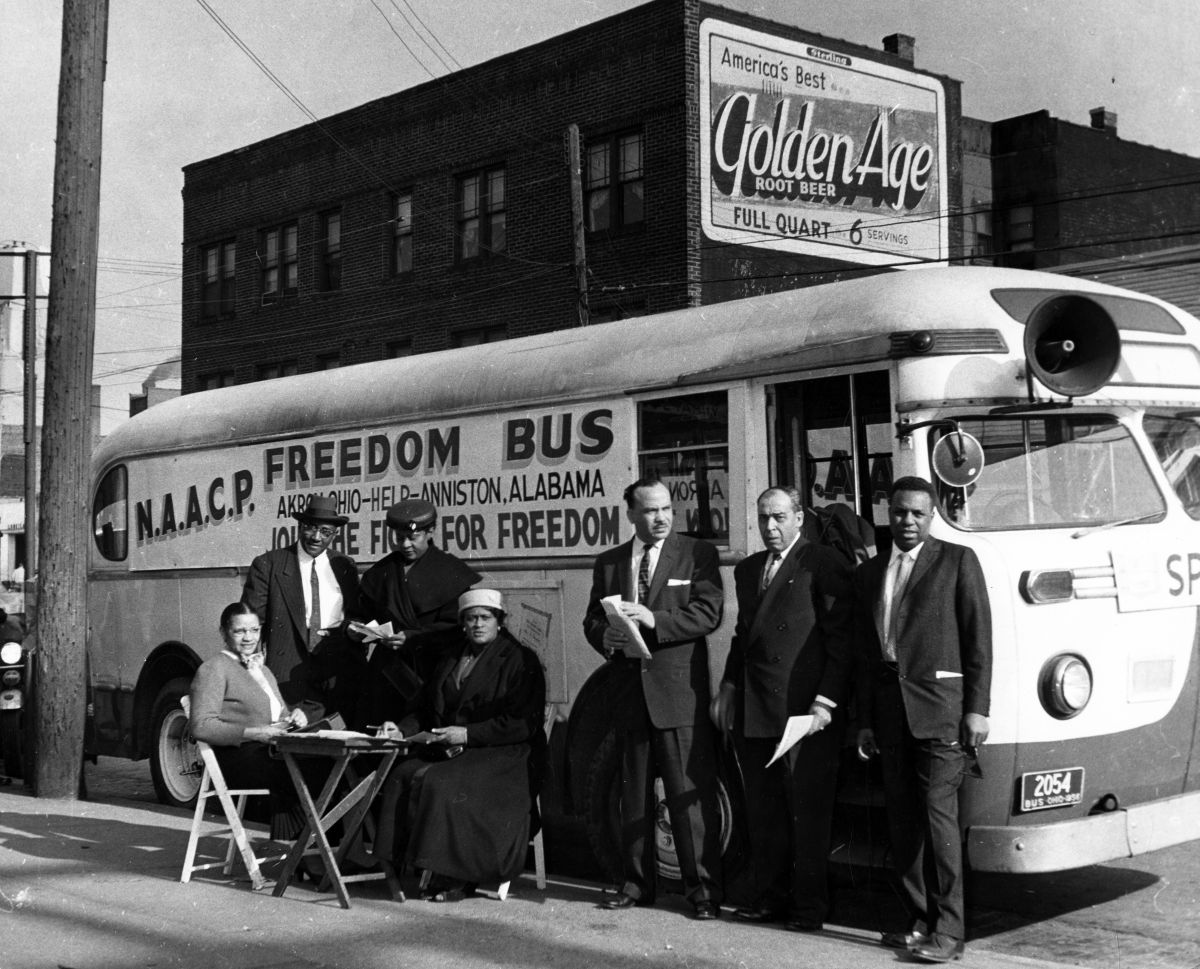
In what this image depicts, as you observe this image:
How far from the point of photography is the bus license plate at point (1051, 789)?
6.11 meters

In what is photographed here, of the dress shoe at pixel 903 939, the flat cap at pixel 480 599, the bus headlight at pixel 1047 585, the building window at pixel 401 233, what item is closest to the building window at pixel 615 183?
the building window at pixel 401 233

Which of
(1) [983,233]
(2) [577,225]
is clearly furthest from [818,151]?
(1) [983,233]

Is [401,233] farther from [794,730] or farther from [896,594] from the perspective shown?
[896,594]

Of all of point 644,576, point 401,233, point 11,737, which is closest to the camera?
point 644,576

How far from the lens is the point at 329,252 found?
30.1 metres

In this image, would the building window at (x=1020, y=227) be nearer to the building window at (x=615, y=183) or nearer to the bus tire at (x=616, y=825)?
the building window at (x=615, y=183)

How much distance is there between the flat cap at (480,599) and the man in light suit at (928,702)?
194 centimetres

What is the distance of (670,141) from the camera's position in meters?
23.3

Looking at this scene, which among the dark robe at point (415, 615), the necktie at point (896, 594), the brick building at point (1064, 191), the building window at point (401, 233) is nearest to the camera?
the necktie at point (896, 594)

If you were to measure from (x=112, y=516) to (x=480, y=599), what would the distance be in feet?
18.3

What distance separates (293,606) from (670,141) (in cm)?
1603

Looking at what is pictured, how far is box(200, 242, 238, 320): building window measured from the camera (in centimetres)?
3256

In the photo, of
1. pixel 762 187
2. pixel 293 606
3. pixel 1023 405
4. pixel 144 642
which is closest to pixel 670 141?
pixel 762 187

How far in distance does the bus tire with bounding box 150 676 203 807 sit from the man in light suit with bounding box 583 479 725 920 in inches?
186
